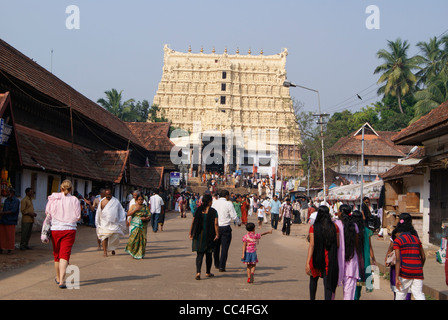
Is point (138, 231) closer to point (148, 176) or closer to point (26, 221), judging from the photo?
point (26, 221)

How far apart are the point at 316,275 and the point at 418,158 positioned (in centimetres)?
1206

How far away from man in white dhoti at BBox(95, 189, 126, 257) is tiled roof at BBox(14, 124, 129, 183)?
442 centimetres

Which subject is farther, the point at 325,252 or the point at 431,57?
the point at 431,57

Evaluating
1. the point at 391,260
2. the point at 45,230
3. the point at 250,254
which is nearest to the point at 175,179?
the point at 250,254

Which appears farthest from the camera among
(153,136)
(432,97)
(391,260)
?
(432,97)

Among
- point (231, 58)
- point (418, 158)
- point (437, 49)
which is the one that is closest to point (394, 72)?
point (437, 49)

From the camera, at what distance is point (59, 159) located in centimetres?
2192

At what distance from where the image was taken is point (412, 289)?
24.8 feet

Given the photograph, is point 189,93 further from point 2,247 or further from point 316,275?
point 316,275

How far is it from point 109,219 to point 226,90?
240ft

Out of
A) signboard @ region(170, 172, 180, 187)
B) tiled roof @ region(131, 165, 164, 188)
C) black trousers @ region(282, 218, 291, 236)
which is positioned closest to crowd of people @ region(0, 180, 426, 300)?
black trousers @ region(282, 218, 291, 236)

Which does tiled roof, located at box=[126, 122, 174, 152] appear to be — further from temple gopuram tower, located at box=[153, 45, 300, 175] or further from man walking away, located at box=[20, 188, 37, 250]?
temple gopuram tower, located at box=[153, 45, 300, 175]

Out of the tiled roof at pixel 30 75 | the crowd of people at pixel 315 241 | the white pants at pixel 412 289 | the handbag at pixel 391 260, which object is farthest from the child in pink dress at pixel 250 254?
the tiled roof at pixel 30 75

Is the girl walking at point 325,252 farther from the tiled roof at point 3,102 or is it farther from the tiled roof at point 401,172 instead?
the tiled roof at point 401,172
